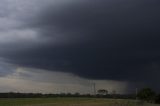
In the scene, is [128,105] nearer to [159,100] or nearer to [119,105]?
[119,105]

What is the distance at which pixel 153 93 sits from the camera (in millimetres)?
156750

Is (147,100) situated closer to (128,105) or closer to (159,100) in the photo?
(159,100)

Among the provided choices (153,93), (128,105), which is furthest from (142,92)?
(128,105)

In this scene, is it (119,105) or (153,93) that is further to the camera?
(153,93)

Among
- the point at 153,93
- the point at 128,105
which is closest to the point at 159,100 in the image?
the point at 153,93

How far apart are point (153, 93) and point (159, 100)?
14.6ft

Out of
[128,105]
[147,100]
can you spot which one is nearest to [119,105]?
[128,105]

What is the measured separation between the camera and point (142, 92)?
159 meters

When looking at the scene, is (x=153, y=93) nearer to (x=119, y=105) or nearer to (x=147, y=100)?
(x=147, y=100)

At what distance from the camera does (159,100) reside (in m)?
154

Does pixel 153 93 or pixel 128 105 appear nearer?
pixel 128 105

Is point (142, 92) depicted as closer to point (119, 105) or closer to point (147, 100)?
point (147, 100)

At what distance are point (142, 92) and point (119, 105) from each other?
208 ft

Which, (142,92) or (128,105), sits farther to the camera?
(142,92)
